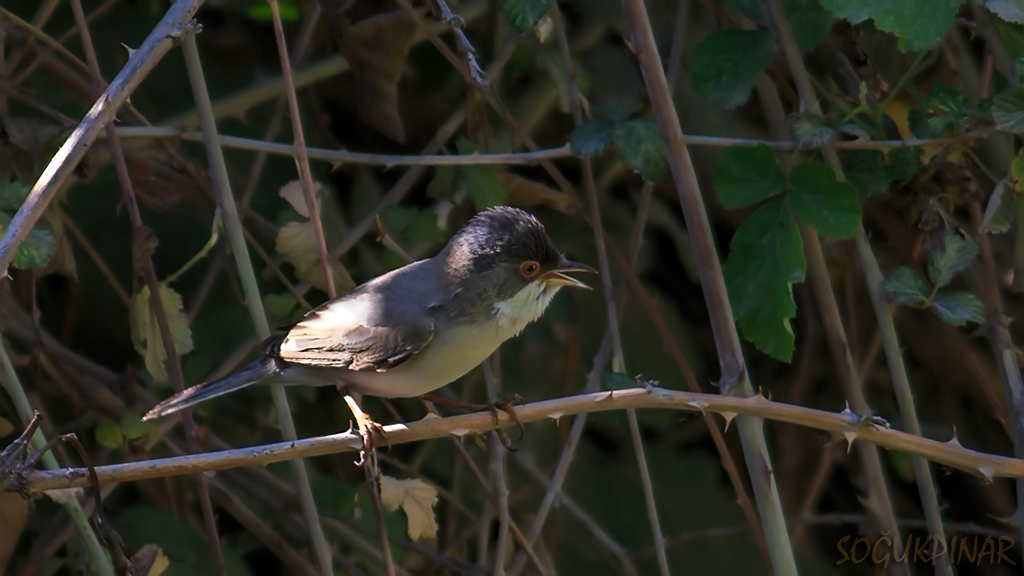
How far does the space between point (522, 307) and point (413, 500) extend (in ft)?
2.12

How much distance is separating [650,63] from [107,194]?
7.41ft

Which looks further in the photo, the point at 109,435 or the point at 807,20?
the point at 109,435

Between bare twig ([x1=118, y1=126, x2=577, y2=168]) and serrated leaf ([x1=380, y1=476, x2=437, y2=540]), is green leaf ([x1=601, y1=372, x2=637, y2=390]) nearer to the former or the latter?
serrated leaf ([x1=380, y1=476, x2=437, y2=540])

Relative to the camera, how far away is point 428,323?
9.34 feet

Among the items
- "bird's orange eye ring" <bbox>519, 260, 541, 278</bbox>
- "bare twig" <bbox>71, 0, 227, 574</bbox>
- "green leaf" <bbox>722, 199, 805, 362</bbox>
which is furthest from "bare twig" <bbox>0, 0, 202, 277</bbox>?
"green leaf" <bbox>722, 199, 805, 362</bbox>

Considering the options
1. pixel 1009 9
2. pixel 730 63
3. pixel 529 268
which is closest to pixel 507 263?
pixel 529 268

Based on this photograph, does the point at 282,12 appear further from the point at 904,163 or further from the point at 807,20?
the point at 904,163

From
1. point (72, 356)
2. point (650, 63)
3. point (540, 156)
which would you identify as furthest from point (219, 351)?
point (650, 63)

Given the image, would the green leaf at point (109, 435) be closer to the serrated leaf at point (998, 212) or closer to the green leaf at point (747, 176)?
the green leaf at point (747, 176)

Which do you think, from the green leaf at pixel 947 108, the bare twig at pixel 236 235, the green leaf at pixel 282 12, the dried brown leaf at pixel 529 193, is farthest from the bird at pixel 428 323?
the green leaf at pixel 282 12

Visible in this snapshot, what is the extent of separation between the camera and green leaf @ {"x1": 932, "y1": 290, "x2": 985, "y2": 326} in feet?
8.74

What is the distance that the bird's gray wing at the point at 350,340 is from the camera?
2820mm

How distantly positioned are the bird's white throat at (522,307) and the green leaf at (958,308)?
108 centimetres

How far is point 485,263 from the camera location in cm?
292
